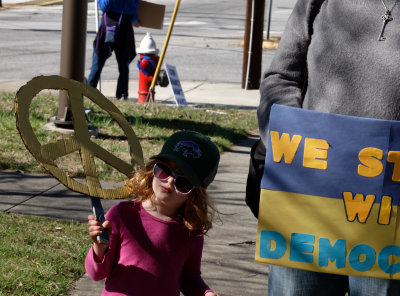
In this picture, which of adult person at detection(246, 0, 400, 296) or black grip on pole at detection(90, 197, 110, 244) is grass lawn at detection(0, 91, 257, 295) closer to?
black grip on pole at detection(90, 197, 110, 244)

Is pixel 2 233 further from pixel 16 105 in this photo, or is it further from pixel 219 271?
pixel 16 105

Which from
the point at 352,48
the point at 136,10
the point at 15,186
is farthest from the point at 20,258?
the point at 136,10

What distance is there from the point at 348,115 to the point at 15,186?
12.6ft

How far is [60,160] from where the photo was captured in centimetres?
620

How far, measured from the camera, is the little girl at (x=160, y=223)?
239 cm

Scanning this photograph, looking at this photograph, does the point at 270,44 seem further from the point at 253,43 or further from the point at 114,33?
the point at 114,33

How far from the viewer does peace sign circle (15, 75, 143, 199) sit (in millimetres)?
2043

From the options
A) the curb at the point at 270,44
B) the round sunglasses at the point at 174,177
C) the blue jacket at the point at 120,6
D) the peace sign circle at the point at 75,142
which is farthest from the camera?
the curb at the point at 270,44

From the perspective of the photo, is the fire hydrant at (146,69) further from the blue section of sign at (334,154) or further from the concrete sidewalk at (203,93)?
the blue section of sign at (334,154)

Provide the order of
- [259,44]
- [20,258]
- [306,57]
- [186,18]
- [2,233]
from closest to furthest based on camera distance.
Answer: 1. [306,57]
2. [20,258]
3. [2,233]
4. [259,44]
5. [186,18]

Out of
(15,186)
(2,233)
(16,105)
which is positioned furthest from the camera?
(15,186)

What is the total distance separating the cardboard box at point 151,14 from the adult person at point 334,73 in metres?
7.39

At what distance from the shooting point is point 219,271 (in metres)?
4.34

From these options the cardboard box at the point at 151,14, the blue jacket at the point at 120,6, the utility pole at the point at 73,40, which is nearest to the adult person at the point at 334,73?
the utility pole at the point at 73,40
